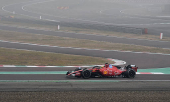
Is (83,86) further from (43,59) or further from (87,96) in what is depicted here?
(43,59)

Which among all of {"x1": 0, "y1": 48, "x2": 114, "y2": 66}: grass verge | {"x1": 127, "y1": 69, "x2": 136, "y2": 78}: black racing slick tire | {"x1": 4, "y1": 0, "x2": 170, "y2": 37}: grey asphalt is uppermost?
{"x1": 4, "y1": 0, "x2": 170, "y2": 37}: grey asphalt

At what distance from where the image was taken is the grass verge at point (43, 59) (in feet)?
58.3

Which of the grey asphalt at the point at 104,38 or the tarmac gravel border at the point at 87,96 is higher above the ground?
the grey asphalt at the point at 104,38

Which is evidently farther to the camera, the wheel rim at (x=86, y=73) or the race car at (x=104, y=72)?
the race car at (x=104, y=72)

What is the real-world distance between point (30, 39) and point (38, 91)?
19186 millimetres

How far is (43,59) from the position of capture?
1895cm

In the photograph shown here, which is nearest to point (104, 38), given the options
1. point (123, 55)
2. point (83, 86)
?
point (123, 55)

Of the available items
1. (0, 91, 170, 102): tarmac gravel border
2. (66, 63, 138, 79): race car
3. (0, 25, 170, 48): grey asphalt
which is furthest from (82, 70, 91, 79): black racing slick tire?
(0, 25, 170, 48): grey asphalt

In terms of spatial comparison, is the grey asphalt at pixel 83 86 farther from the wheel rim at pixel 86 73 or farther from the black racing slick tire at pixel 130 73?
the black racing slick tire at pixel 130 73

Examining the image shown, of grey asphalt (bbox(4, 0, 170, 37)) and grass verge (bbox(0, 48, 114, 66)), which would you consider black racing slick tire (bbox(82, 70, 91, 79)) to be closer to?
grass verge (bbox(0, 48, 114, 66))

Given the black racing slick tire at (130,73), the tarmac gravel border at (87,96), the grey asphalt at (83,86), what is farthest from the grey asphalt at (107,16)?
the tarmac gravel border at (87,96)

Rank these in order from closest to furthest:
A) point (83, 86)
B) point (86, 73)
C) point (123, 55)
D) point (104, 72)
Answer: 1. point (83, 86)
2. point (86, 73)
3. point (104, 72)
4. point (123, 55)

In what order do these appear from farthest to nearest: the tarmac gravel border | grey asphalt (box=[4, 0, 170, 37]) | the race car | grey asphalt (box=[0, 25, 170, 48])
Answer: grey asphalt (box=[4, 0, 170, 37]), grey asphalt (box=[0, 25, 170, 48]), the race car, the tarmac gravel border

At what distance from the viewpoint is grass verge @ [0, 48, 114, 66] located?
1776 cm
